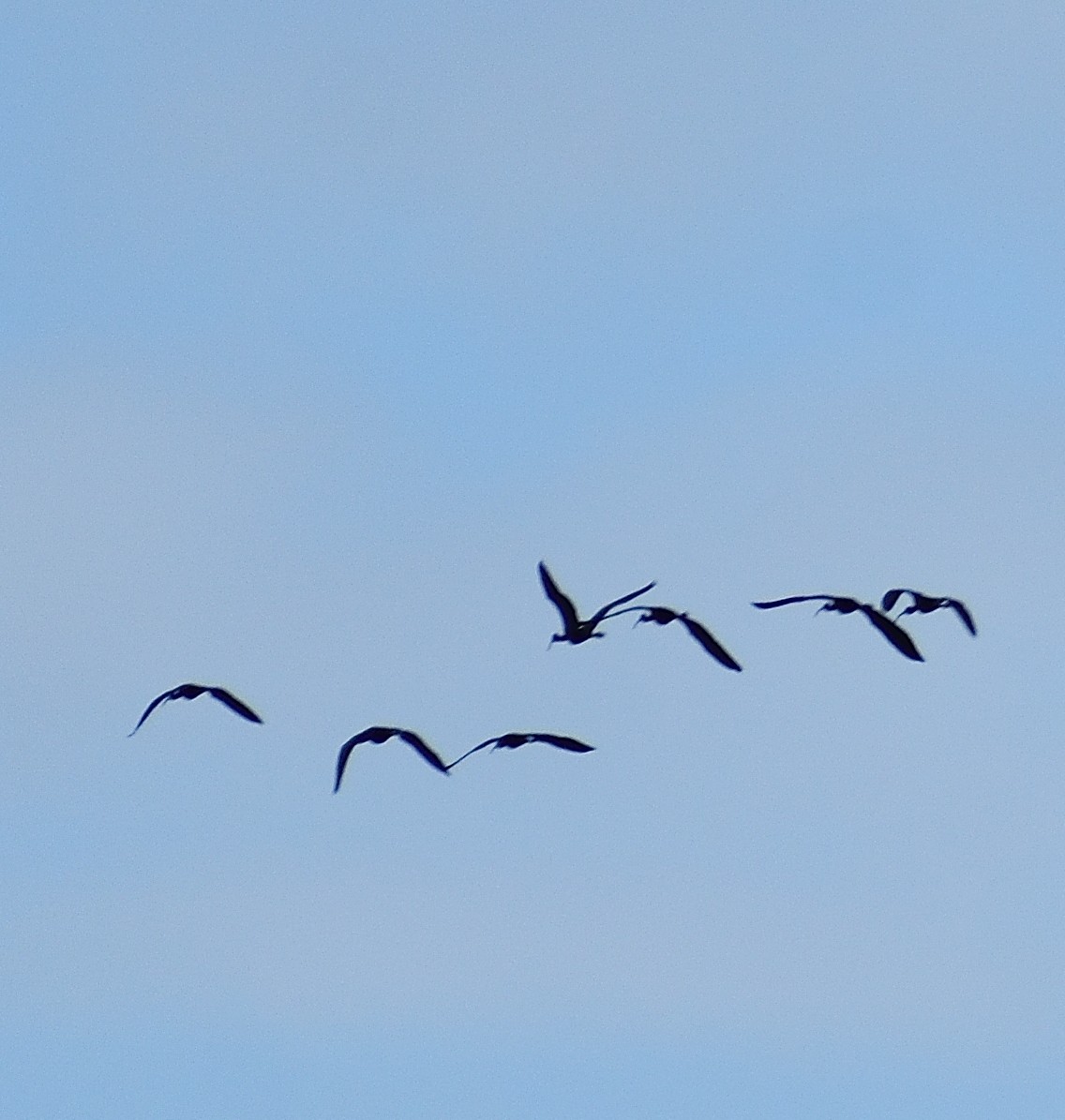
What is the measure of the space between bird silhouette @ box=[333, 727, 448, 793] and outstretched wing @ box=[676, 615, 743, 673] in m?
5.01

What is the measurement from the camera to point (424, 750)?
278 feet

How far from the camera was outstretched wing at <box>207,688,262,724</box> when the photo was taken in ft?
283

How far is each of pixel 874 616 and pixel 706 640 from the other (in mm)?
3009

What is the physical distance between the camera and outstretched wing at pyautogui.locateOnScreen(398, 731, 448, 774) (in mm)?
83562

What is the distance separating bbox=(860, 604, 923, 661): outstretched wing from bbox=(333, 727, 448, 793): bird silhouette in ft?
26.3

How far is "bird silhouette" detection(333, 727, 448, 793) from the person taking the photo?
3317 inches

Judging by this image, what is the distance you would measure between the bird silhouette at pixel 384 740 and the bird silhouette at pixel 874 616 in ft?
22.8

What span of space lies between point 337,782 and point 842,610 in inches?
376

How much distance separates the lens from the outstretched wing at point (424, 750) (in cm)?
8356

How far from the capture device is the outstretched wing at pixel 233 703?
3396 inches

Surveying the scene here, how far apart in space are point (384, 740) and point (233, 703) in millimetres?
2914

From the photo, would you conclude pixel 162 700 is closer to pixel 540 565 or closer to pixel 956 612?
pixel 540 565

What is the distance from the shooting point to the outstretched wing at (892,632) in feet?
270

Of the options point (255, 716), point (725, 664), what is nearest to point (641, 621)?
point (725, 664)
